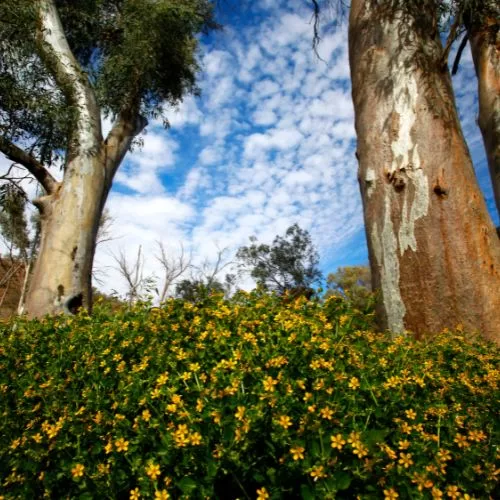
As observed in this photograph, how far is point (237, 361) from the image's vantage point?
5.54 feet

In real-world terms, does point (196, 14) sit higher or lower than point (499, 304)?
higher

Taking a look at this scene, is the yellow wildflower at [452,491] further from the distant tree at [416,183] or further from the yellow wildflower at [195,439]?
the distant tree at [416,183]

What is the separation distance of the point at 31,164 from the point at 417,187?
249 inches

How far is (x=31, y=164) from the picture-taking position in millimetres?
6586

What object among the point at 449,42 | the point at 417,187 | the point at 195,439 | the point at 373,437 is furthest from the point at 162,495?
the point at 449,42

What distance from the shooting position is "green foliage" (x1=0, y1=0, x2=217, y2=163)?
6.91m

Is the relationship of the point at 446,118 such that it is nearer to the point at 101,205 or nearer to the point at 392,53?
the point at 392,53

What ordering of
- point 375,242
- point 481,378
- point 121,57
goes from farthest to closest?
point 121,57 → point 375,242 → point 481,378

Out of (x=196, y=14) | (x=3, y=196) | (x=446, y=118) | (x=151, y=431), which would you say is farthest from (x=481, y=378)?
(x=196, y=14)

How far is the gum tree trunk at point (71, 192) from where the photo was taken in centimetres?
581

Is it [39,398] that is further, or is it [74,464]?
[39,398]

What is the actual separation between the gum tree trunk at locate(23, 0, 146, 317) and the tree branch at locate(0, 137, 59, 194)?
2 centimetres

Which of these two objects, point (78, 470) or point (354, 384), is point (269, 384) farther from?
point (78, 470)

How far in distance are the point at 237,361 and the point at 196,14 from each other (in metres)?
10.8
